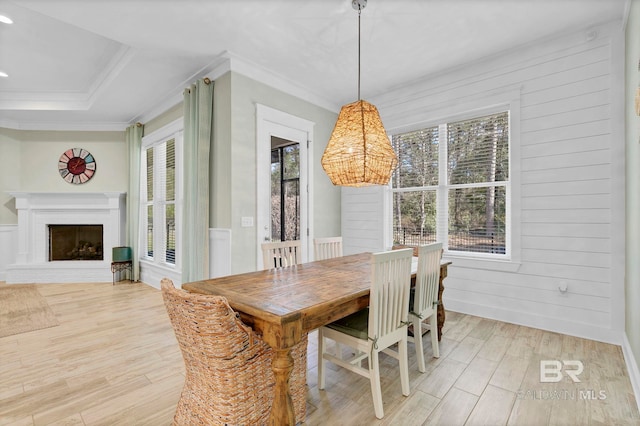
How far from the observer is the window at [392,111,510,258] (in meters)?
3.42

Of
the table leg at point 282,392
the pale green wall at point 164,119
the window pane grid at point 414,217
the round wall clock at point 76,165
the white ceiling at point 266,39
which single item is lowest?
the table leg at point 282,392

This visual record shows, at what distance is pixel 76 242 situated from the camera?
577 centimetres

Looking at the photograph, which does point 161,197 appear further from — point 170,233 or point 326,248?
point 326,248

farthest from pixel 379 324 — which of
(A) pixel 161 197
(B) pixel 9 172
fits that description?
(B) pixel 9 172

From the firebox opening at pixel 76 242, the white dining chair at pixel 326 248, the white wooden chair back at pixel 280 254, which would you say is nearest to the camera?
the white wooden chair back at pixel 280 254

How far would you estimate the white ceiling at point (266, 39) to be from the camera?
2.57 meters

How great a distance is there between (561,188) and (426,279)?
1.84m

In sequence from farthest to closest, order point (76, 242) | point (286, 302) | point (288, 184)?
point (76, 242)
point (288, 184)
point (286, 302)

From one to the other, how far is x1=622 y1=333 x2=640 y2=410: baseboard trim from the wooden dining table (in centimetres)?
181

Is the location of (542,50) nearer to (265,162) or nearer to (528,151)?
(528,151)

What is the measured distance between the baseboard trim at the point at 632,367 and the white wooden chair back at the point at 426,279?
1.26m

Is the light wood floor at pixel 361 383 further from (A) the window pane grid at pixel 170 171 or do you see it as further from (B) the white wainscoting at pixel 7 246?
(B) the white wainscoting at pixel 7 246

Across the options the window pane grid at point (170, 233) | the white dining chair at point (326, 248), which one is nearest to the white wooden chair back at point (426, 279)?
the white dining chair at point (326, 248)

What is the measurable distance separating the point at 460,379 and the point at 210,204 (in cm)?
303
